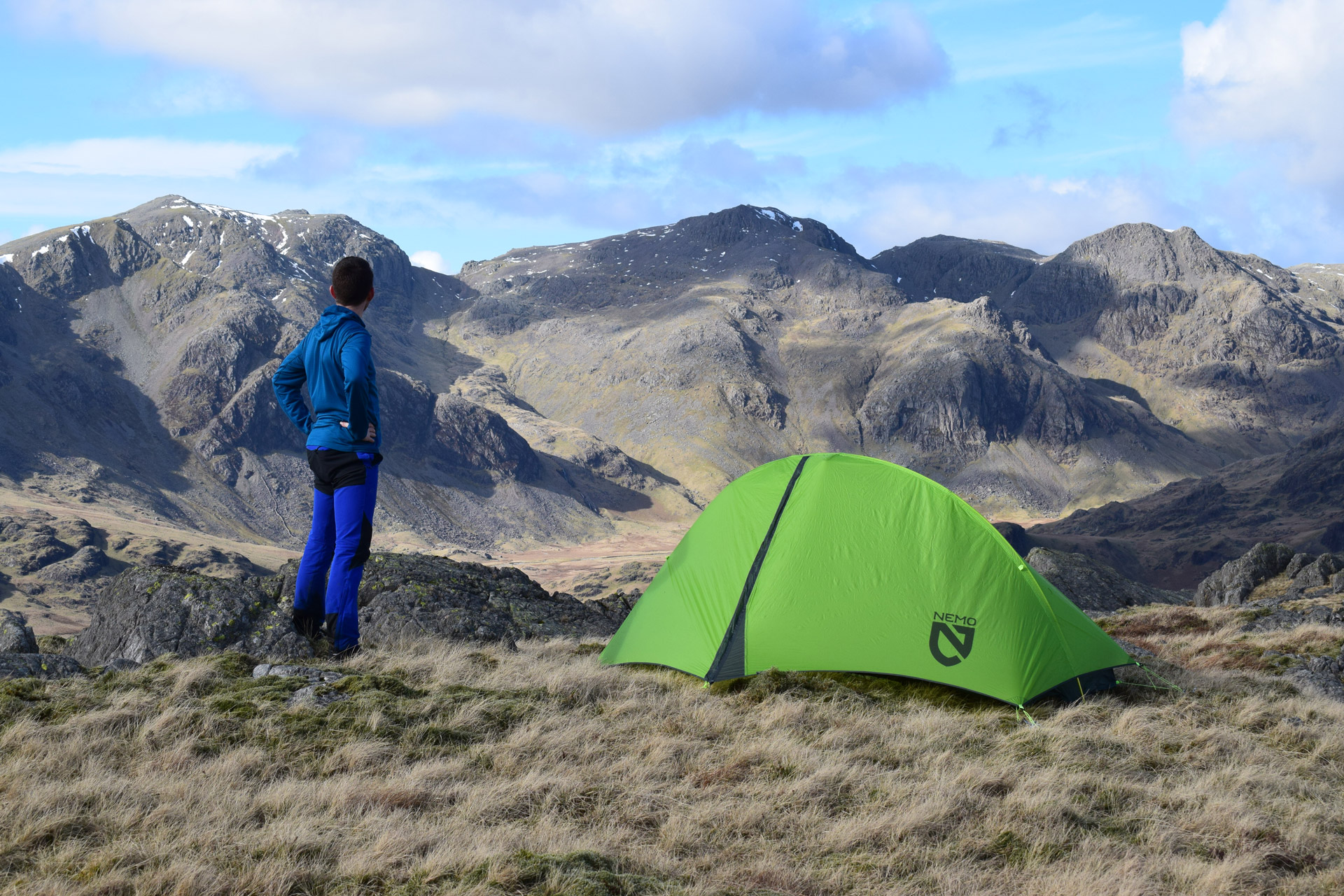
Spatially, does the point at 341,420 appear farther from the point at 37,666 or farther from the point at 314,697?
the point at 37,666

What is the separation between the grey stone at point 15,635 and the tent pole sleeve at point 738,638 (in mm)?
8589

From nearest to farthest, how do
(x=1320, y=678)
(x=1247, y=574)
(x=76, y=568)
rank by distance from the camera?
(x=1320, y=678), (x=1247, y=574), (x=76, y=568)

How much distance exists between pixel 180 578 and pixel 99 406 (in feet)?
620

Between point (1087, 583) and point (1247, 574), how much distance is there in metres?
13.1

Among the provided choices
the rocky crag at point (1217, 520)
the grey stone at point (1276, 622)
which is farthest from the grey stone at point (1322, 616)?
the rocky crag at point (1217, 520)

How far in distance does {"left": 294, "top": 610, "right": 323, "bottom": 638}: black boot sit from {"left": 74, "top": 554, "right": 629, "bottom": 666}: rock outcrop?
0.21 metres

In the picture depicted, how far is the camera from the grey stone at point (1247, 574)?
41.1 m

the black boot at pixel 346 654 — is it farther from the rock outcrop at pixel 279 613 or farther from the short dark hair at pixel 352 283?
the short dark hair at pixel 352 283

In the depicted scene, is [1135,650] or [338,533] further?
[1135,650]

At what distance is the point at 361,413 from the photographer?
8828 millimetres

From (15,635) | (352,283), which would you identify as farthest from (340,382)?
(15,635)

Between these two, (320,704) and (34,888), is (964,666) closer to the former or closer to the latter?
(320,704)

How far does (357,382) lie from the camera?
8719 millimetres

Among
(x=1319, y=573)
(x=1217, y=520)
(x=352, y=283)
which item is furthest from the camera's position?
(x=1217, y=520)
